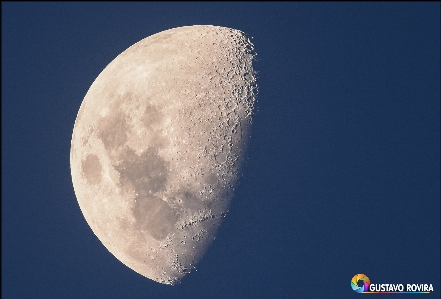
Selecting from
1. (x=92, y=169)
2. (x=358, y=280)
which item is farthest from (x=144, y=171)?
(x=358, y=280)

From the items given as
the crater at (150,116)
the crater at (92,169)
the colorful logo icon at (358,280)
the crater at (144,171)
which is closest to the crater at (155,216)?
the crater at (144,171)

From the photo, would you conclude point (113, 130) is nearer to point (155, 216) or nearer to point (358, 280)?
point (155, 216)

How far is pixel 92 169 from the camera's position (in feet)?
32.0

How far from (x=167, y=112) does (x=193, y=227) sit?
2.47m

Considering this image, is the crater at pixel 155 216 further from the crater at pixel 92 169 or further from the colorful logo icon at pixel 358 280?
the colorful logo icon at pixel 358 280

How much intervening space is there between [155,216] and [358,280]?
608 centimetres

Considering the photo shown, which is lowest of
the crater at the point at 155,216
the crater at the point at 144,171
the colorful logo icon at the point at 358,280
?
the crater at the point at 155,216

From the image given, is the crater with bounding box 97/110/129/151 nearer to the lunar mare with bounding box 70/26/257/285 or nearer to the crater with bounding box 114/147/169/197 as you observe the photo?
the lunar mare with bounding box 70/26/257/285

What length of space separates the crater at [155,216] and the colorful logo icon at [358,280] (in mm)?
5523

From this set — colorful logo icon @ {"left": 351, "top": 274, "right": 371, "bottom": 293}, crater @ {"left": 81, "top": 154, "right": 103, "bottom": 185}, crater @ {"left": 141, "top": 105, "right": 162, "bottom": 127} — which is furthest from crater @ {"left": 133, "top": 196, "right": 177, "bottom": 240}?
colorful logo icon @ {"left": 351, "top": 274, "right": 371, "bottom": 293}

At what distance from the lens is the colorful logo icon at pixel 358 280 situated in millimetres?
11405

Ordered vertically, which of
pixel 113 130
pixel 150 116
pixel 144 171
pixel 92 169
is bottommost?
pixel 144 171

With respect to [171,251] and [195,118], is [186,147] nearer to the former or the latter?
[195,118]

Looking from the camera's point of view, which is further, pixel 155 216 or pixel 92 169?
pixel 92 169
